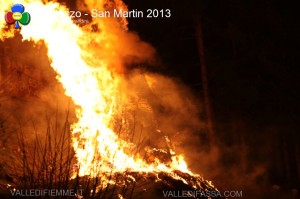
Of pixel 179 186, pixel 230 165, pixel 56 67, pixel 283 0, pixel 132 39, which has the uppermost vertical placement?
pixel 283 0

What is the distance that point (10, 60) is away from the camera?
12.3 meters

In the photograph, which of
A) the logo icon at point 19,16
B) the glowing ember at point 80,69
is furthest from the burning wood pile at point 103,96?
the logo icon at point 19,16

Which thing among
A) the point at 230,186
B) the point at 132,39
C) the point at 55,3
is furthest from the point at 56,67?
the point at 230,186

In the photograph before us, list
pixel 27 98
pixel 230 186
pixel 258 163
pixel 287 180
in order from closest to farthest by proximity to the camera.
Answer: pixel 27 98 → pixel 230 186 → pixel 287 180 → pixel 258 163

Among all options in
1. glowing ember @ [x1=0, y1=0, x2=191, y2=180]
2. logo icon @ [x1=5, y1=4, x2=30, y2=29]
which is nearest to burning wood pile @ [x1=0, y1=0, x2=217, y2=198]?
glowing ember @ [x1=0, y1=0, x2=191, y2=180]

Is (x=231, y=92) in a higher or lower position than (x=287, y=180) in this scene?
higher

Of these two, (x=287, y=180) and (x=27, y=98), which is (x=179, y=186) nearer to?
(x=27, y=98)

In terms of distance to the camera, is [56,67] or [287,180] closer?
[56,67]

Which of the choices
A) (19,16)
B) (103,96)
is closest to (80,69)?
(103,96)

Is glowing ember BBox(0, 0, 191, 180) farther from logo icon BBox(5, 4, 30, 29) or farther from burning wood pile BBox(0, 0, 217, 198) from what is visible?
logo icon BBox(5, 4, 30, 29)

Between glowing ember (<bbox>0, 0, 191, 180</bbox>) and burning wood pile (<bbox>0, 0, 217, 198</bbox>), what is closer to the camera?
burning wood pile (<bbox>0, 0, 217, 198</bbox>)

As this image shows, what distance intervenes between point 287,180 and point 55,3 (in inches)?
454

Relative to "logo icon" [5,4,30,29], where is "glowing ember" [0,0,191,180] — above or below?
below

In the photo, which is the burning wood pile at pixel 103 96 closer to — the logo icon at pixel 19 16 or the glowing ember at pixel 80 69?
the glowing ember at pixel 80 69
